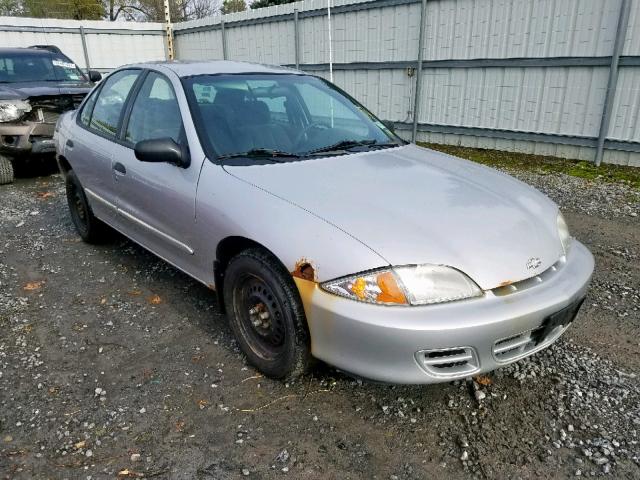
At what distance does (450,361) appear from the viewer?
2094mm

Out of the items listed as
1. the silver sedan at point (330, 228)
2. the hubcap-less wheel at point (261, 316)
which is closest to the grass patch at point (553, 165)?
the silver sedan at point (330, 228)

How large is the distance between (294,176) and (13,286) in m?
2.69

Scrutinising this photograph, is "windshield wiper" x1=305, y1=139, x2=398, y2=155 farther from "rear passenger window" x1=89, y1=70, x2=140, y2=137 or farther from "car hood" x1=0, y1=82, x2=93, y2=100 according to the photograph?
"car hood" x1=0, y1=82, x2=93, y2=100

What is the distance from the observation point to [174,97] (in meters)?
3.22

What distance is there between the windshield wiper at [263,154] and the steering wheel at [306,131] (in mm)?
170

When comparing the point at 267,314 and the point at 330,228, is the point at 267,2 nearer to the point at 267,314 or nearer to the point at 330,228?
the point at 267,314

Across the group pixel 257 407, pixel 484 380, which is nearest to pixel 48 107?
pixel 257 407

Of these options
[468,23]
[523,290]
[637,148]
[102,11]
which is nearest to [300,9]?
[468,23]

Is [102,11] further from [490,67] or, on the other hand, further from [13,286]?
[13,286]

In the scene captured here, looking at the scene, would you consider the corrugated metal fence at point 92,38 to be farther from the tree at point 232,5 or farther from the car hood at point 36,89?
the tree at point 232,5

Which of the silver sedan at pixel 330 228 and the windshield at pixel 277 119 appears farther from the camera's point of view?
the windshield at pixel 277 119

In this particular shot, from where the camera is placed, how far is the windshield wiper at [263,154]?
2873 mm

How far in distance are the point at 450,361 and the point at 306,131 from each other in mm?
1810

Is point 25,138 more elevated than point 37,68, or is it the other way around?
point 37,68
